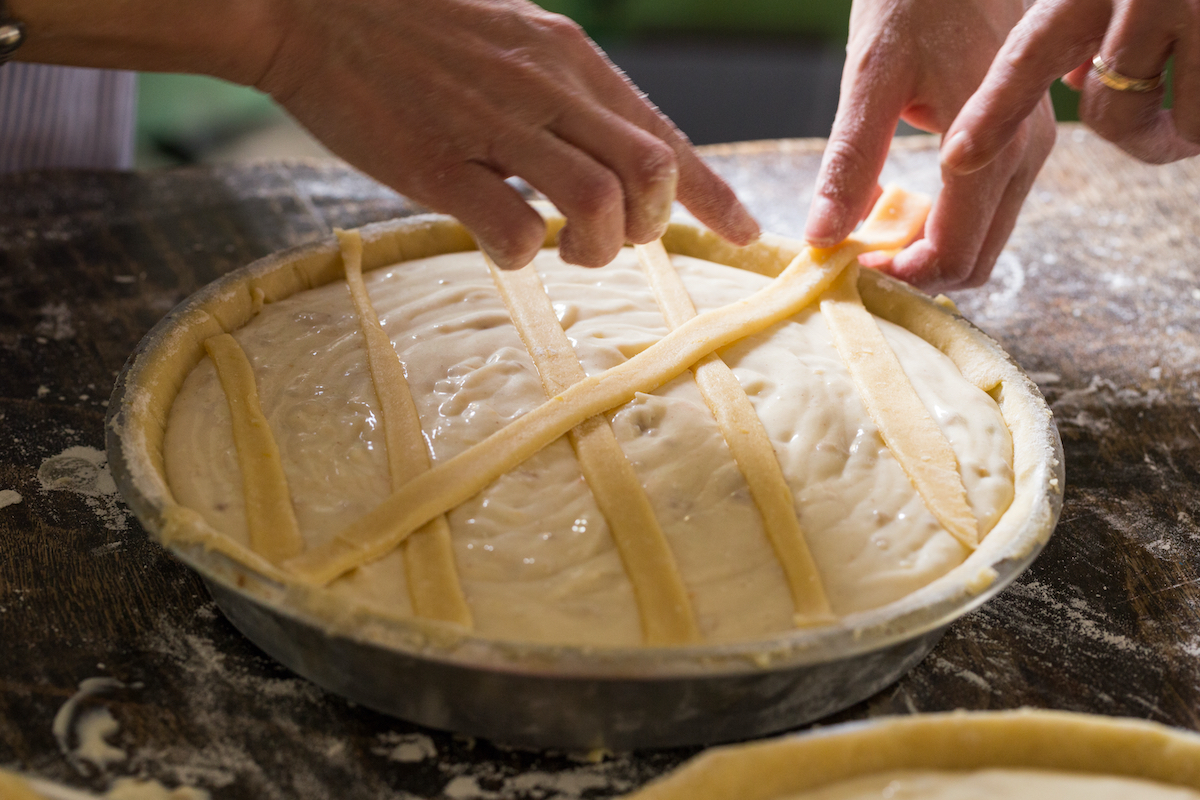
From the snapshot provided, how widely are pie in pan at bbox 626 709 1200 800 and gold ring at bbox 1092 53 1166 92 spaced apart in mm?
1231

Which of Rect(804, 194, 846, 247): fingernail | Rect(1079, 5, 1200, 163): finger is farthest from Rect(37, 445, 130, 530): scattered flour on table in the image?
Rect(1079, 5, 1200, 163): finger

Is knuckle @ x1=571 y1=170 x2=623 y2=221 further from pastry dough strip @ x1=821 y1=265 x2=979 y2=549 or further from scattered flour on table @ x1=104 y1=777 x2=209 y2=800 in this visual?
scattered flour on table @ x1=104 y1=777 x2=209 y2=800

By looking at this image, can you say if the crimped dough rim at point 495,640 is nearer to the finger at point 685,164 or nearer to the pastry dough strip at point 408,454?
the pastry dough strip at point 408,454

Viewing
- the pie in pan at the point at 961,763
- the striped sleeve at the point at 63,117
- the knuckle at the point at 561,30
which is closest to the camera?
the pie in pan at the point at 961,763

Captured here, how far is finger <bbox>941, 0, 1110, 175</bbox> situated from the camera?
1.83m

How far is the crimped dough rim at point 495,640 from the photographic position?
1.21 meters

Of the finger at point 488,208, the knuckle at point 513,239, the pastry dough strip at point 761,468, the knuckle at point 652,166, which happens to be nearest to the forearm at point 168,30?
the finger at point 488,208

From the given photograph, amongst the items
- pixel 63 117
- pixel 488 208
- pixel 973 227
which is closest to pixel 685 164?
pixel 488 208

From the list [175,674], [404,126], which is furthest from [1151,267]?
[175,674]

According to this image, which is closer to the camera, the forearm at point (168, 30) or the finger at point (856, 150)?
the forearm at point (168, 30)

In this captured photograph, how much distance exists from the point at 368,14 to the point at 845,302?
1.14 m

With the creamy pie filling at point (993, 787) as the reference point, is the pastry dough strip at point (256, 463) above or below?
above

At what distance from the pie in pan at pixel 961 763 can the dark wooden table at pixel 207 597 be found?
235 mm

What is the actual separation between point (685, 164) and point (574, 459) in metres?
0.62
